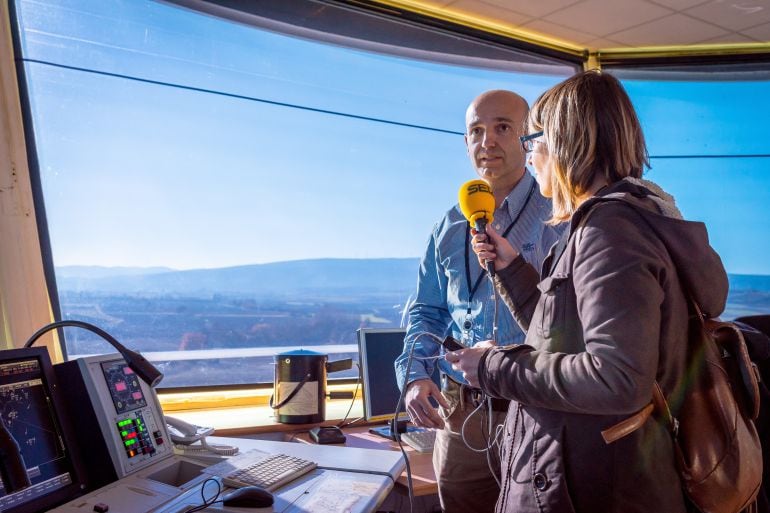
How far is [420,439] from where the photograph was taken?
229 cm

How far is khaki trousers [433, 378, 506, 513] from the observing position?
1.82 metres

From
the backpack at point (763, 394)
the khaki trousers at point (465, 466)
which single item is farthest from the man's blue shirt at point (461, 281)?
the backpack at point (763, 394)

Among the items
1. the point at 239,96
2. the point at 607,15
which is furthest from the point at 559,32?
the point at 239,96

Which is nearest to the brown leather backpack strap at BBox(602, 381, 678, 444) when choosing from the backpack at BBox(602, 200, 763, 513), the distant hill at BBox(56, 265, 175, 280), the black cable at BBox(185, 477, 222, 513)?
the backpack at BBox(602, 200, 763, 513)

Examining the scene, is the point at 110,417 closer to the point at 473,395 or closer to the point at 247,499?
the point at 247,499

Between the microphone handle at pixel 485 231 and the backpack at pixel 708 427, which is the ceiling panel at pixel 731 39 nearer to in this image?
the microphone handle at pixel 485 231

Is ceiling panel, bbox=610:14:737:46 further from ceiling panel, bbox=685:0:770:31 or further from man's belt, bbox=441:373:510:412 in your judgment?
man's belt, bbox=441:373:510:412

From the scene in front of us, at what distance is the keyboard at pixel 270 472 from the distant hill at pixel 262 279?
3.12 feet

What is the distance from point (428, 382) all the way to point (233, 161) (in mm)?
1635

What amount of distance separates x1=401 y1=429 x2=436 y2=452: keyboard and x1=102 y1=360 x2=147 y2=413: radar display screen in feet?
3.44

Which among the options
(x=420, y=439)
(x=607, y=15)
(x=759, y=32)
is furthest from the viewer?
(x=759, y=32)

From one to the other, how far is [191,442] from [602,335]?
1312 millimetres

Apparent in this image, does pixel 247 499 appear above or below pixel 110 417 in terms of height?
below

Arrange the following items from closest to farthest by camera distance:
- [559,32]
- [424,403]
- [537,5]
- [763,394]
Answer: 1. [763,394]
2. [424,403]
3. [537,5]
4. [559,32]
